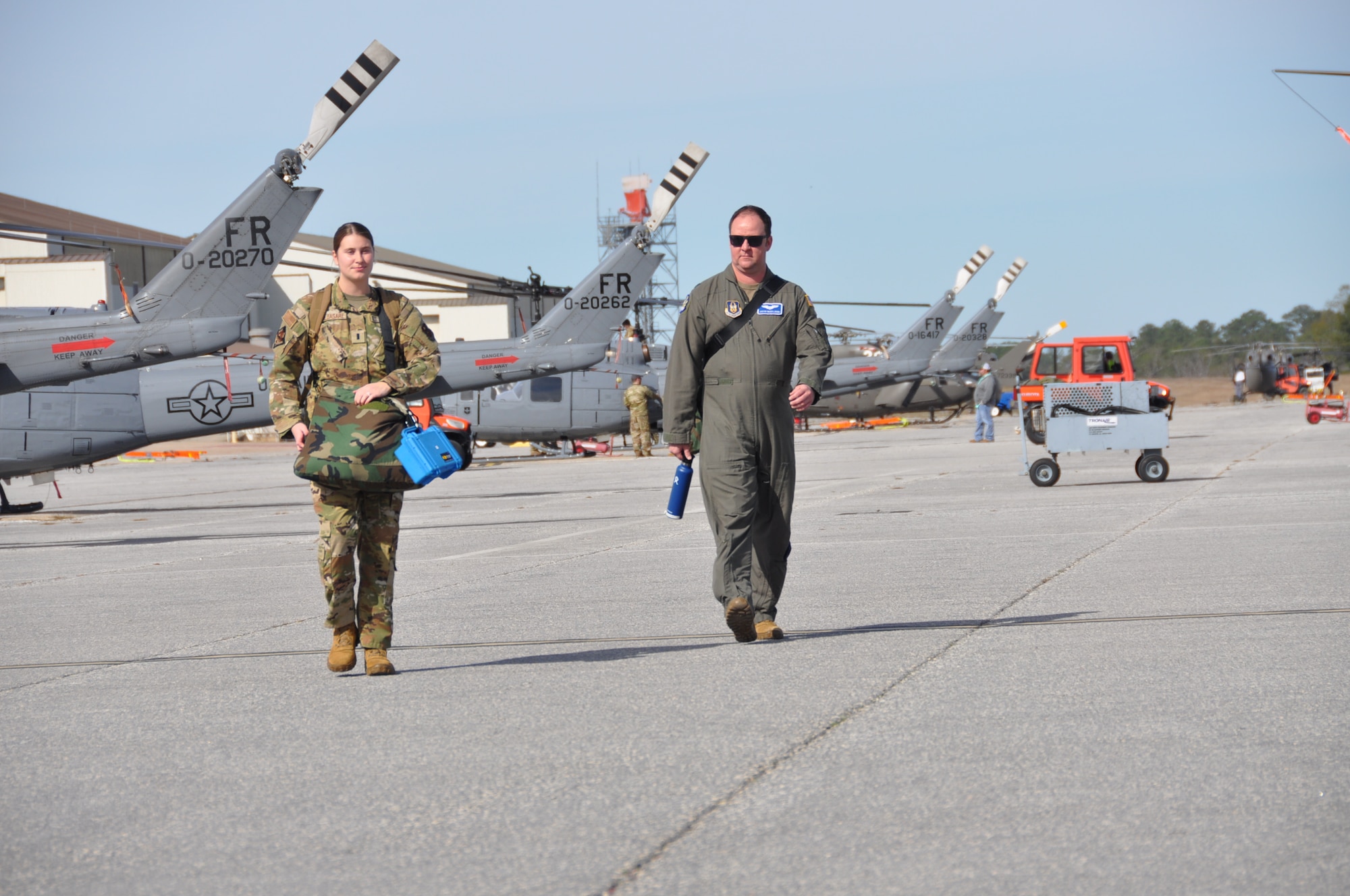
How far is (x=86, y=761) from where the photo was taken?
14.3 ft

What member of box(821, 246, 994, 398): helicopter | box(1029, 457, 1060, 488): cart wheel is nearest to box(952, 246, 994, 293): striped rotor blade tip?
box(821, 246, 994, 398): helicopter

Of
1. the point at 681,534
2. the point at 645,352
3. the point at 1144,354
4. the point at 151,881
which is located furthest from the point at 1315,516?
the point at 1144,354

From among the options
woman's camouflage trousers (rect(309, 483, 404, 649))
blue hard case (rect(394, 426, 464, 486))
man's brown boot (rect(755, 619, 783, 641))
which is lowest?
man's brown boot (rect(755, 619, 783, 641))

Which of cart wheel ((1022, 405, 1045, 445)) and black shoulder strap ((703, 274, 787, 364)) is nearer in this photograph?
black shoulder strap ((703, 274, 787, 364))

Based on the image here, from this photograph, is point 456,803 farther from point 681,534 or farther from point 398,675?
point 681,534

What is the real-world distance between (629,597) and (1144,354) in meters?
139

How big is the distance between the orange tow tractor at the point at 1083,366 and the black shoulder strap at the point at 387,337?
1702 cm

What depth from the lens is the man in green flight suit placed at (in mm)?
6195

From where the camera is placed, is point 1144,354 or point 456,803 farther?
point 1144,354

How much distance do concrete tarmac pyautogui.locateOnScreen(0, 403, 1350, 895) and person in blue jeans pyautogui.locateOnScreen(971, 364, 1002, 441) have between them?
78.1ft

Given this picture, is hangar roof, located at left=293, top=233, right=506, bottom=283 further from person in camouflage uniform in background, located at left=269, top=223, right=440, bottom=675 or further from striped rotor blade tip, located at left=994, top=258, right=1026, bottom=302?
person in camouflage uniform in background, located at left=269, top=223, right=440, bottom=675

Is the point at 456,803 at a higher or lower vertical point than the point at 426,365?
lower

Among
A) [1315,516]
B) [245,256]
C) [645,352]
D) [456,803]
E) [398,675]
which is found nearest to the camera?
[456,803]

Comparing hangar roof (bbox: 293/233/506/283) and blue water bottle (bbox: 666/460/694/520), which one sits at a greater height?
hangar roof (bbox: 293/233/506/283)
